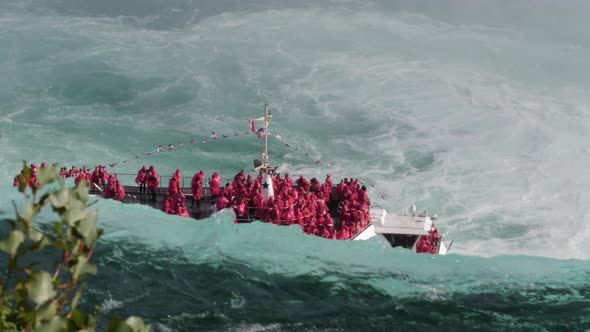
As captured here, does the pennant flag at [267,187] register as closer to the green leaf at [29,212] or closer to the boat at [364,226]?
the boat at [364,226]

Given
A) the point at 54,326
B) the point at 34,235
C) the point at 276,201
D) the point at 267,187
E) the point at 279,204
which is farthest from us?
the point at 267,187

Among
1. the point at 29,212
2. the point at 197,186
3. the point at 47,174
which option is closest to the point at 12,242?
the point at 29,212

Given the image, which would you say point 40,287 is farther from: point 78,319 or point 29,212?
point 29,212

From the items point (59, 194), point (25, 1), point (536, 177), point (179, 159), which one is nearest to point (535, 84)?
point (536, 177)

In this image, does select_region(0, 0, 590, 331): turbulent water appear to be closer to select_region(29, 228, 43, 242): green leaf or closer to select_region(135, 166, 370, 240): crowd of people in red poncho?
select_region(135, 166, 370, 240): crowd of people in red poncho

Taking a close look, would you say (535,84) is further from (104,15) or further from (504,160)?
(104,15)

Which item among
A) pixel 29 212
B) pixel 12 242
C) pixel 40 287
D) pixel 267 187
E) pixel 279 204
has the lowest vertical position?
pixel 40 287

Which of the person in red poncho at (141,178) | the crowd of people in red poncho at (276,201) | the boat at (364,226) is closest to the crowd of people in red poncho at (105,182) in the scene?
the crowd of people in red poncho at (276,201)
